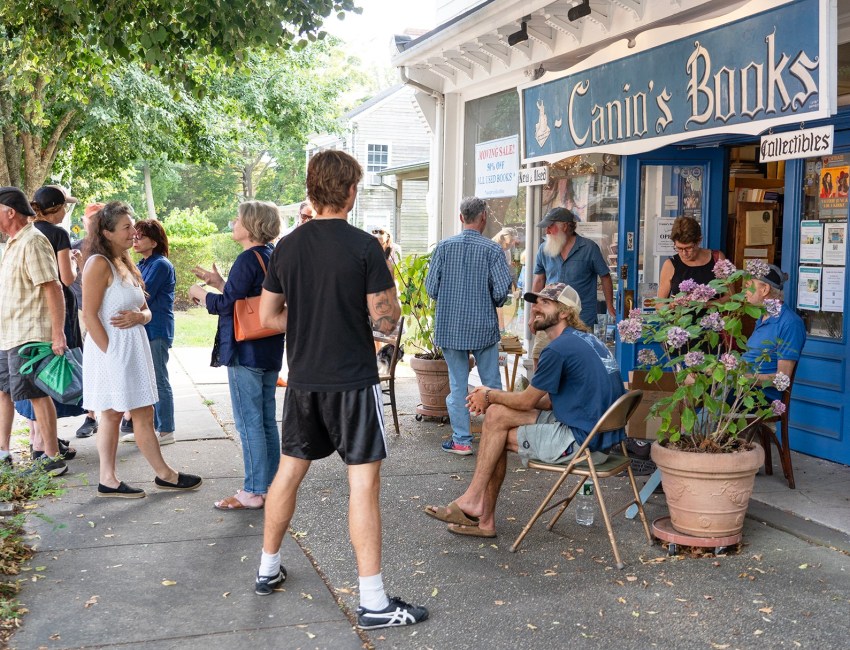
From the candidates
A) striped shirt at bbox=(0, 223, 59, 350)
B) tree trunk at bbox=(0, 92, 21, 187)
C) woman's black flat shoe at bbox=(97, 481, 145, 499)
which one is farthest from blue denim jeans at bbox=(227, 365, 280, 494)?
tree trunk at bbox=(0, 92, 21, 187)

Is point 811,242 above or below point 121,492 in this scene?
above

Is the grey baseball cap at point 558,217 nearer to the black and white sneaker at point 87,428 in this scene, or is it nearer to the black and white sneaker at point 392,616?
the black and white sneaker at point 87,428

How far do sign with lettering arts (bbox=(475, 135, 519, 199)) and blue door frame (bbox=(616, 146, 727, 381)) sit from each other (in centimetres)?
167

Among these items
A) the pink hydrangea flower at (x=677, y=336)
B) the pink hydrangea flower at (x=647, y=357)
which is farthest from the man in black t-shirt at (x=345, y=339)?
the pink hydrangea flower at (x=647, y=357)

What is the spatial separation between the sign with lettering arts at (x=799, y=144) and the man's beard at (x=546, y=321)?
1.54m

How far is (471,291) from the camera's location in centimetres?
668

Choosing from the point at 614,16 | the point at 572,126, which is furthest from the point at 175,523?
the point at 614,16

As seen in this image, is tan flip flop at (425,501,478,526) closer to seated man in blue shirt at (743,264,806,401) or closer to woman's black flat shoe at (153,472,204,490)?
woman's black flat shoe at (153,472,204,490)

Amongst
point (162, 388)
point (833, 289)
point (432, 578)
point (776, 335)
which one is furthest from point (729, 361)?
point (162, 388)

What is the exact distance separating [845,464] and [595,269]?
246 centimetres

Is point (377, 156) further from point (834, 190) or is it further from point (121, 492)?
point (121, 492)

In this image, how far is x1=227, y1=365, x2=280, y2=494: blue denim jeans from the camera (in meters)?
5.25

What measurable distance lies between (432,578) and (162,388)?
3.50 metres

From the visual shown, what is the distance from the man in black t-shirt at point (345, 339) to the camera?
369 cm
